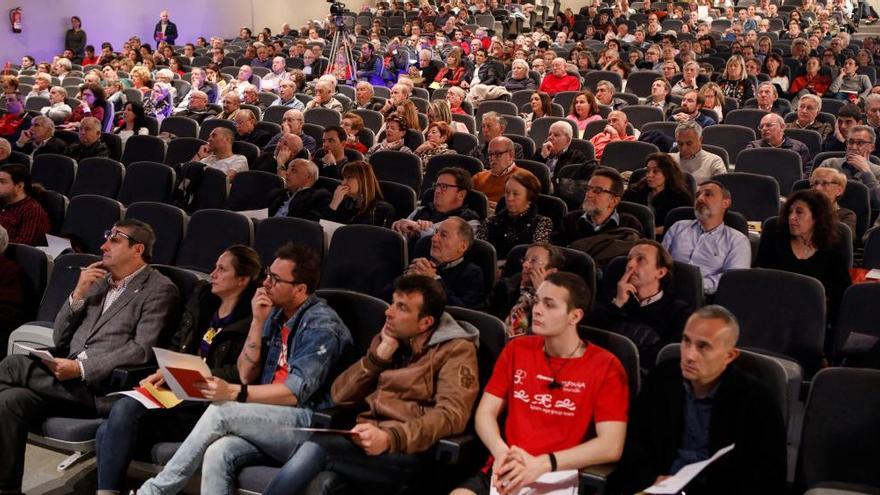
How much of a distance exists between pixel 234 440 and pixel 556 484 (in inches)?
41.8

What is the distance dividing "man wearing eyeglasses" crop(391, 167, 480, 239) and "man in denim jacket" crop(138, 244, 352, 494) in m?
1.32

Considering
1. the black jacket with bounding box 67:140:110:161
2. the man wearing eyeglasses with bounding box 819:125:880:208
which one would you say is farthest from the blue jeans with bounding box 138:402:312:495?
the black jacket with bounding box 67:140:110:161

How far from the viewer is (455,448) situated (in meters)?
2.83

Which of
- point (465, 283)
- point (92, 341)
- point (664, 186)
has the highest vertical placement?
point (664, 186)

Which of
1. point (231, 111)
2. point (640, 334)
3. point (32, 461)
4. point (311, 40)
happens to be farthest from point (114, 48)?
point (640, 334)

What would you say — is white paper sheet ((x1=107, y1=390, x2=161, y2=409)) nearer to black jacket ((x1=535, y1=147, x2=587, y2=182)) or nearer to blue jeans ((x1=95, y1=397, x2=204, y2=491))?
blue jeans ((x1=95, y1=397, x2=204, y2=491))

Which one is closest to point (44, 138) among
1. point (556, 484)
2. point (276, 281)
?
point (276, 281)

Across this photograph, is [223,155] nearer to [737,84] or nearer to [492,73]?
[492,73]

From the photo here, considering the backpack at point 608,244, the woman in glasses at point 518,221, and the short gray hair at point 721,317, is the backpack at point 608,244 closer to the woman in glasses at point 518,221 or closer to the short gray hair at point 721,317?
the woman in glasses at point 518,221

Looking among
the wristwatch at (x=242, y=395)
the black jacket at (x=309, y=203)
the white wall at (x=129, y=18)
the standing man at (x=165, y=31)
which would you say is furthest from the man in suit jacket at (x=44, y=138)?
the standing man at (x=165, y=31)

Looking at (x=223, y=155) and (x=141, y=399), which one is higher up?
(x=223, y=155)

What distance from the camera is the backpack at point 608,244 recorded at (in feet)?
14.1

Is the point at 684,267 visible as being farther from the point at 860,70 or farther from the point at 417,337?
the point at 860,70

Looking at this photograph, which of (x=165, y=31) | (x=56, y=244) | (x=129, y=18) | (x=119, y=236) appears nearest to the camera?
(x=119, y=236)
